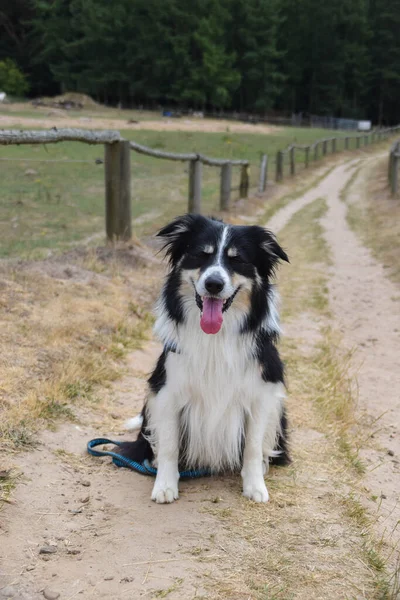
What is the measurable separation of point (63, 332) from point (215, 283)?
7.78 ft

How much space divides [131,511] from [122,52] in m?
72.6

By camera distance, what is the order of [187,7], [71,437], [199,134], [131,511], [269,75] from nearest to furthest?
[131,511]
[71,437]
[199,134]
[187,7]
[269,75]

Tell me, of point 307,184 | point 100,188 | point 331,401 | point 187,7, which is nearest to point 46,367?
point 331,401

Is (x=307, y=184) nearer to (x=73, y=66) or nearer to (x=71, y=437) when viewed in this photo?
(x=71, y=437)

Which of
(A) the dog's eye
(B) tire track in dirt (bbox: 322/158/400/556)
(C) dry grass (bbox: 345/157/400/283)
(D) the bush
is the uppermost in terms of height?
(D) the bush

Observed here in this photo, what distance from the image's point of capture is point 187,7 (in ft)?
216

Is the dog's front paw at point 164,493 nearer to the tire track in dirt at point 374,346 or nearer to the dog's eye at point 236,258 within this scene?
the tire track in dirt at point 374,346

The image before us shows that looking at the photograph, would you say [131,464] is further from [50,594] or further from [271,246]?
[271,246]

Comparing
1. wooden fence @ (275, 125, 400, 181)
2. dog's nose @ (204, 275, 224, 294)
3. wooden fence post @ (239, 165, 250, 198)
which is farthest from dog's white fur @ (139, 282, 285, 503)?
wooden fence @ (275, 125, 400, 181)

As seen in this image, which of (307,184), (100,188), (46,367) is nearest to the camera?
(46,367)

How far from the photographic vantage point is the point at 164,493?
329 cm

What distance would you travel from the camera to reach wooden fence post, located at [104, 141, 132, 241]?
746 centimetres

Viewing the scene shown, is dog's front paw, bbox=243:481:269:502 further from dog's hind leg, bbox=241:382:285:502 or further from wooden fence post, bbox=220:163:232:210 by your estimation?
wooden fence post, bbox=220:163:232:210

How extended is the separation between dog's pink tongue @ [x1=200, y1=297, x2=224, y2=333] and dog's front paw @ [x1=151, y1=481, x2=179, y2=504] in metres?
0.88
